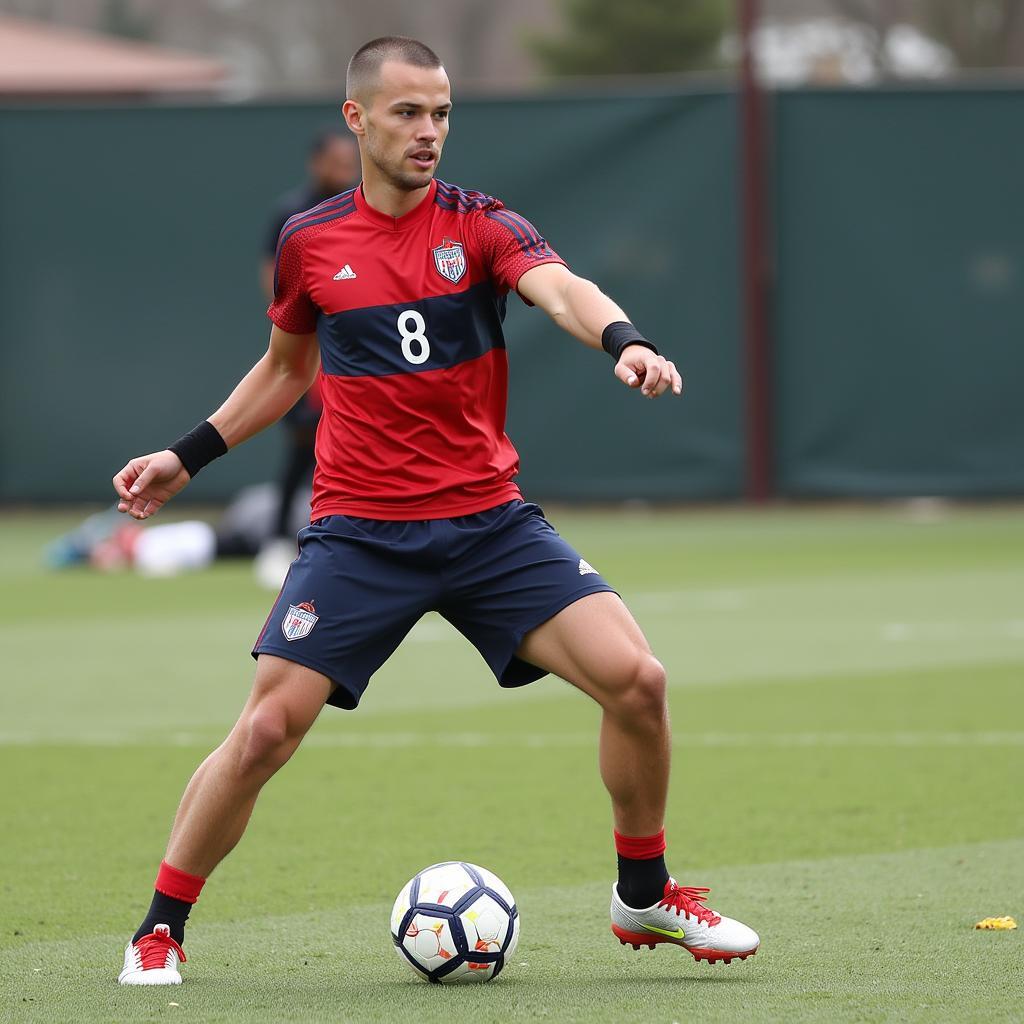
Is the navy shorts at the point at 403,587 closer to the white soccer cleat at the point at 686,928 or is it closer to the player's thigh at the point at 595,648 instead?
the player's thigh at the point at 595,648

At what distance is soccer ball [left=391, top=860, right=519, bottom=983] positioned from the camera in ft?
15.9

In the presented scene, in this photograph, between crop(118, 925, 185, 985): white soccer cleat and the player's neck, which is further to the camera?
the player's neck

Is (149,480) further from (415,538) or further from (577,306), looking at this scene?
(577,306)

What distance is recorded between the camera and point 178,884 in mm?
4844

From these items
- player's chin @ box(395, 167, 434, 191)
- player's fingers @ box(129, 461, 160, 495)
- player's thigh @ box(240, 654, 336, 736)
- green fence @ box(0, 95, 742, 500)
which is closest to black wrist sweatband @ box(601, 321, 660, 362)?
player's chin @ box(395, 167, 434, 191)

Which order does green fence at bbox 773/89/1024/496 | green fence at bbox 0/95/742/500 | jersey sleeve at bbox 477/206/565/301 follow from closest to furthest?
jersey sleeve at bbox 477/206/565/301, green fence at bbox 773/89/1024/496, green fence at bbox 0/95/742/500

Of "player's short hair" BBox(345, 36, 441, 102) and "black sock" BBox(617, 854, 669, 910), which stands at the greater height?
"player's short hair" BBox(345, 36, 441, 102)

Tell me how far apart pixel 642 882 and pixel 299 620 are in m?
1.03

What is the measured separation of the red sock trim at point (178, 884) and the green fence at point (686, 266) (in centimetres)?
1315

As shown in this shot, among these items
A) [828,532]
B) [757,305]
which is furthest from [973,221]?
[828,532]

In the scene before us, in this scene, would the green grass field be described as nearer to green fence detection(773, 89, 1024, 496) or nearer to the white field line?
the white field line

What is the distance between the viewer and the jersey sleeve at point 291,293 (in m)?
5.03

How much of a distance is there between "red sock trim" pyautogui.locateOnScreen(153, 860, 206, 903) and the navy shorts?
0.53 meters

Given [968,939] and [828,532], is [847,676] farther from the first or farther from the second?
[828,532]
